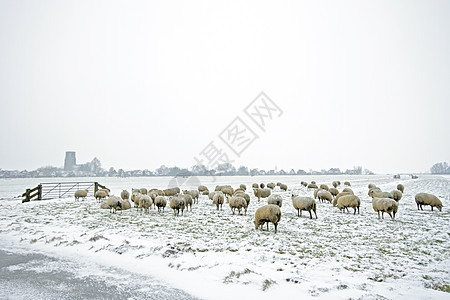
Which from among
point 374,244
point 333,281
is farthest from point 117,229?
point 374,244

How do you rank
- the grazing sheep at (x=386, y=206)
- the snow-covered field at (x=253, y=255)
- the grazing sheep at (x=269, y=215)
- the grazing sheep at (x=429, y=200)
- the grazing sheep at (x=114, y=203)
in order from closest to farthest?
the snow-covered field at (x=253, y=255) < the grazing sheep at (x=269, y=215) < the grazing sheep at (x=386, y=206) < the grazing sheep at (x=114, y=203) < the grazing sheep at (x=429, y=200)

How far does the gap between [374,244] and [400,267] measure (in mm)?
2440

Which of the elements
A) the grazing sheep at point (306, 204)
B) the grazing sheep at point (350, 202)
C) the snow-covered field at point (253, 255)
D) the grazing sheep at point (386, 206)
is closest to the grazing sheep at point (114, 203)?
the snow-covered field at point (253, 255)

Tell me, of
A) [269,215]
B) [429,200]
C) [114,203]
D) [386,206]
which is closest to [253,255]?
[269,215]

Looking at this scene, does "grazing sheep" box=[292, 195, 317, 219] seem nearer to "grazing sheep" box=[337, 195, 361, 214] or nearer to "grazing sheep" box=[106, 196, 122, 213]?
"grazing sheep" box=[337, 195, 361, 214]

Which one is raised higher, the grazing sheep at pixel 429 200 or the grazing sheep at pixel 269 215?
the grazing sheep at pixel 269 215

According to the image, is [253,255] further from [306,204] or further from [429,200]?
[429,200]

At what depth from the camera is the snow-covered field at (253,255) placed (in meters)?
5.98

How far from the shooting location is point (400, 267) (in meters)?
7.07

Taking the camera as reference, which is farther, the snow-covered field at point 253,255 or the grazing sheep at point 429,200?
the grazing sheep at point 429,200

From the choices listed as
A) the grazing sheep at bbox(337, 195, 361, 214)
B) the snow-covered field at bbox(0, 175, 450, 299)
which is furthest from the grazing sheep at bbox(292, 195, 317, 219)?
the grazing sheep at bbox(337, 195, 361, 214)

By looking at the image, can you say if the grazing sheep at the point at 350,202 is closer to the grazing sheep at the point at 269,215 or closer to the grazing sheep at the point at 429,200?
the grazing sheep at the point at 429,200

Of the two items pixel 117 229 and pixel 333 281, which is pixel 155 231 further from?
pixel 333 281

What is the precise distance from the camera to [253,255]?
794 cm
